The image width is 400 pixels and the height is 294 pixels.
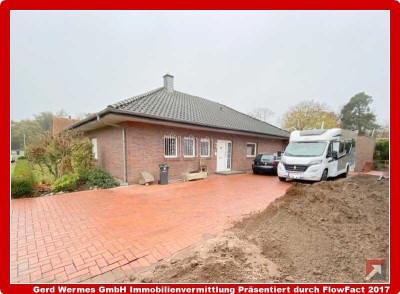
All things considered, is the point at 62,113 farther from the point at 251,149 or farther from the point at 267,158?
the point at 267,158

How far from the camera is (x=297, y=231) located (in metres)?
3.10

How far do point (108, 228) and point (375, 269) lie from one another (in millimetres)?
4347

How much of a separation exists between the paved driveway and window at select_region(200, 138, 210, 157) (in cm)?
460

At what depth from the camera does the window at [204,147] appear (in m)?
11.0

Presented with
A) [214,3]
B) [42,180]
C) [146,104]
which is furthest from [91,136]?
[214,3]

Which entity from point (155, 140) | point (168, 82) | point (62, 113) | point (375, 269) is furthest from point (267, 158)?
point (62, 113)

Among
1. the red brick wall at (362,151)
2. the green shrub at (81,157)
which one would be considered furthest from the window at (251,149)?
the green shrub at (81,157)

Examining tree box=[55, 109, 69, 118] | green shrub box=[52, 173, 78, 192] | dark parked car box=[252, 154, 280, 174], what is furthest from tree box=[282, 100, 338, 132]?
tree box=[55, 109, 69, 118]

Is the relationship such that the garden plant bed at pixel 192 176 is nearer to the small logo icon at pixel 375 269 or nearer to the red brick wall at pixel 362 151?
the small logo icon at pixel 375 269

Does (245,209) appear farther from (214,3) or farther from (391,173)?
(214,3)

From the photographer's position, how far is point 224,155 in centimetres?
1241

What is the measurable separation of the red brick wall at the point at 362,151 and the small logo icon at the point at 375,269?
15.7m

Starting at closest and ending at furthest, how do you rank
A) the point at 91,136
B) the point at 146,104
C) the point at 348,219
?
the point at 348,219
the point at 146,104
the point at 91,136
